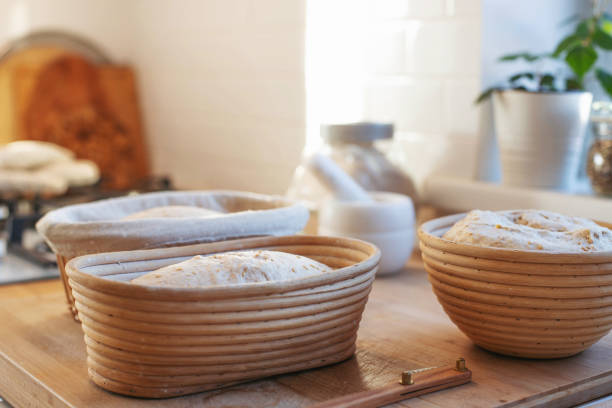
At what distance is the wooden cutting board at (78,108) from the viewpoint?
6.85 ft

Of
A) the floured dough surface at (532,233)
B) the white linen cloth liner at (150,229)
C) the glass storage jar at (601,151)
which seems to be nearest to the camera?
the floured dough surface at (532,233)

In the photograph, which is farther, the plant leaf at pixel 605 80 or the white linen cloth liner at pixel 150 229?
the plant leaf at pixel 605 80

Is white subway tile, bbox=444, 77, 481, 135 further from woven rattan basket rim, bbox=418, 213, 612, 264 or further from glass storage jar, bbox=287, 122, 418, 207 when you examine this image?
woven rattan basket rim, bbox=418, 213, 612, 264

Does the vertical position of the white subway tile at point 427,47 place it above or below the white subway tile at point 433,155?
above

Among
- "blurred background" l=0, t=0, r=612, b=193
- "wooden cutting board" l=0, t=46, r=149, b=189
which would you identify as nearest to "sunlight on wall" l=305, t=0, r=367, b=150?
"blurred background" l=0, t=0, r=612, b=193

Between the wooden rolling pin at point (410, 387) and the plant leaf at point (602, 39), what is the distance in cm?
69

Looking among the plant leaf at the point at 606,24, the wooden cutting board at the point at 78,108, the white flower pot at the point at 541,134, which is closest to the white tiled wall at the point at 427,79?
the white flower pot at the point at 541,134

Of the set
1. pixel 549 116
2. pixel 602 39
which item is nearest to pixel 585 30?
pixel 602 39

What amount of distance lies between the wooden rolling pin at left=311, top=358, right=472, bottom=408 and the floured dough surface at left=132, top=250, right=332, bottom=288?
11 cm

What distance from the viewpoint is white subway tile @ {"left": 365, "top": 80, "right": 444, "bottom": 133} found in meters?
1.39

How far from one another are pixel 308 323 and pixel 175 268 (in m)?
0.13

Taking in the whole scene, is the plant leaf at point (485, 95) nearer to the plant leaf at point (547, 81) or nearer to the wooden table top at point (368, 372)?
the plant leaf at point (547, 81)

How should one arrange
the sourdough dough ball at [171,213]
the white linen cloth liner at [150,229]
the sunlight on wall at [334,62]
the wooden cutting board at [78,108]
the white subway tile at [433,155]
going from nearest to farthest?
the white linen cloth liner at [150,229]
the sourdough dough ball at [171,213]
the white subway tile at [433,155]
the sunlight on wall at [334,62]
the wooden cutting board at [78,108]

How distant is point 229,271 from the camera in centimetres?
67
